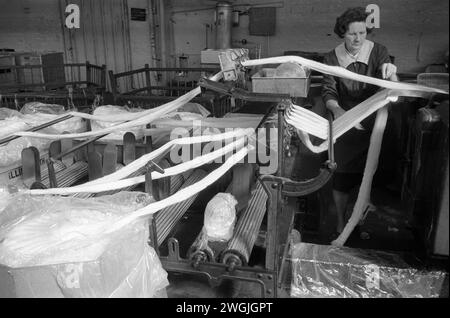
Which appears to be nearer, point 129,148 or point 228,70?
point 228,70

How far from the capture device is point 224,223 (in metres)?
1.70

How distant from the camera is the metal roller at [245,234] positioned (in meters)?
1.56

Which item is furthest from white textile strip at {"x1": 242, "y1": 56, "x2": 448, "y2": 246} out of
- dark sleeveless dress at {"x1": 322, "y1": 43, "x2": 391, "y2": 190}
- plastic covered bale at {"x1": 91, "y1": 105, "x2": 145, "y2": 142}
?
plastic covered bale at {"x1": 91, "y1": 105, "x2": 145, "y2": 142}

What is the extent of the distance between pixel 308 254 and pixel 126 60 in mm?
5372

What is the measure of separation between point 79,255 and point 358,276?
1.12m

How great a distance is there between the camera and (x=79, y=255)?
1361 millimetres

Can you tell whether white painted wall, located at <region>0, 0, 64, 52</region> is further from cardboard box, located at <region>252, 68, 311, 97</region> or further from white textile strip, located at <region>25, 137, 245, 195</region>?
white textile strip, located at <region>25, 137, 245, 195</region>

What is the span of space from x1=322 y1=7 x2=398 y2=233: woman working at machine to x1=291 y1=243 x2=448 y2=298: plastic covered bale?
758mm

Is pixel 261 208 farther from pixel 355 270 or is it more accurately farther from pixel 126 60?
pixel 126 60

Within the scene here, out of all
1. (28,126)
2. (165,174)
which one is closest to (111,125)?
(28,126)

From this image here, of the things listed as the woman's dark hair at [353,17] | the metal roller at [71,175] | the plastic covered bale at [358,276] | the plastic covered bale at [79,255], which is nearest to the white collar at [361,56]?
the woman's dark hair at [353,17]

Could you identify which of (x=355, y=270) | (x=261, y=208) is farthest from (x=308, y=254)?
(x=261, y=208)

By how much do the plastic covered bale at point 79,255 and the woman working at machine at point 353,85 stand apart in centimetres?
130

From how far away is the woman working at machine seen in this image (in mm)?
2213
